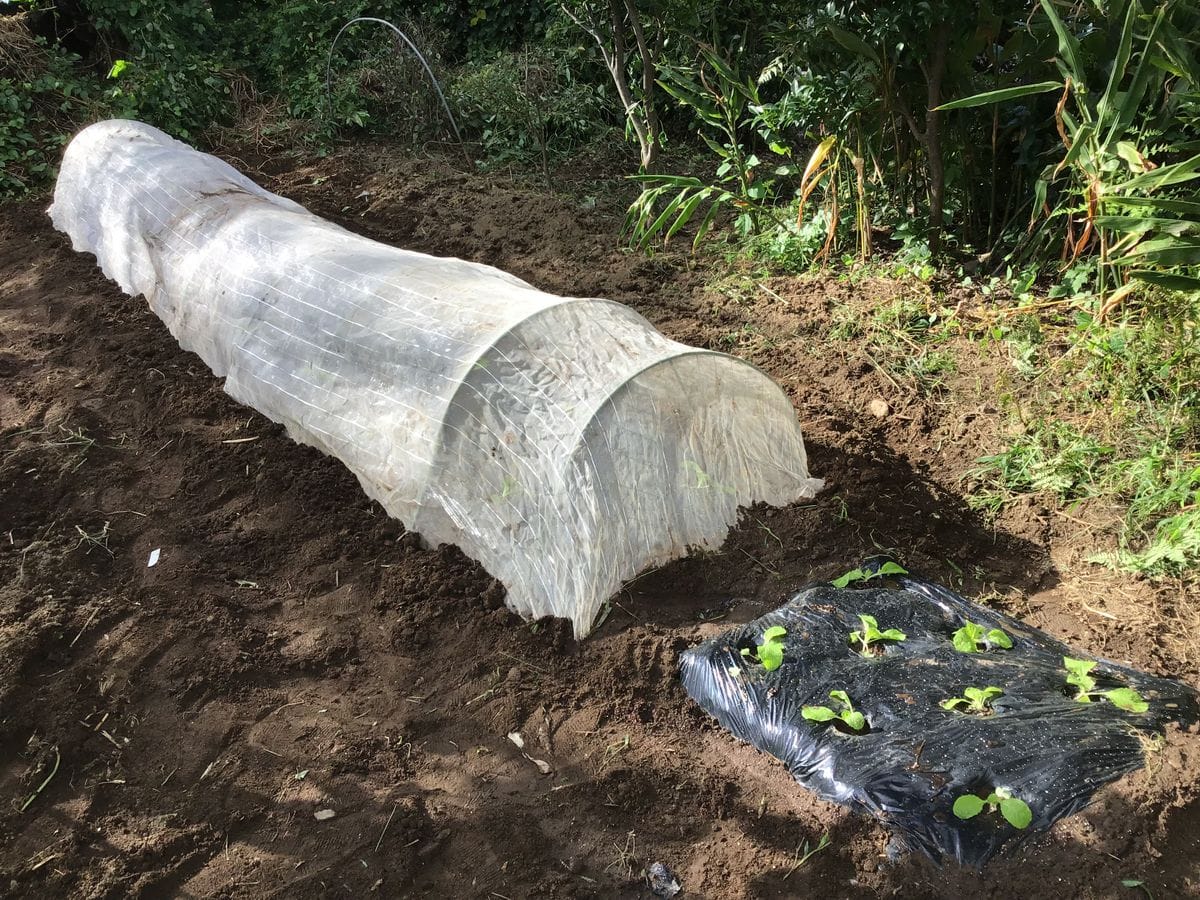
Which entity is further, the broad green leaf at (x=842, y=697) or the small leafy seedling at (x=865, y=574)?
the small leafy seedling at (x=865, y=574)

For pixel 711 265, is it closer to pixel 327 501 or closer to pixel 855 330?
pixel 855 330

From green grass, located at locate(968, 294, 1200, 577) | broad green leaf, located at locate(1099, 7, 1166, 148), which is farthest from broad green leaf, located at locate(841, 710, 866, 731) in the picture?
broad green leaf, located at locate(1099, 7, 1166, 148)

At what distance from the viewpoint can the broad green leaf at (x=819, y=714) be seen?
2.26m

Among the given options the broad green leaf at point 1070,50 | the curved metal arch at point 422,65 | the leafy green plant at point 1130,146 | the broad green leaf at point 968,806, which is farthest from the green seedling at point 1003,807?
the curved metal arch at point 422,65

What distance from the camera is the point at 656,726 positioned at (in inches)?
95.5

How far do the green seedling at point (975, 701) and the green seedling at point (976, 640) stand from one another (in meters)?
0.18

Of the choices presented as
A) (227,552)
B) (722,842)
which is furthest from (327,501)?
(722,842)

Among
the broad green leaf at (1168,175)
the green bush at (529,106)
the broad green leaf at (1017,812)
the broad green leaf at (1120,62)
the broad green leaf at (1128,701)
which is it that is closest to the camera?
the broad green leaf at (1017,812)

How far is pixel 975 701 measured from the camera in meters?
2.22

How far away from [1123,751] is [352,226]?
4889 millimetres

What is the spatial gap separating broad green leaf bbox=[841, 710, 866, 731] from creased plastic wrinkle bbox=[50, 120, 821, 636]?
0.78 m

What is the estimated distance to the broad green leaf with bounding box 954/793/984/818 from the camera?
1958 mm

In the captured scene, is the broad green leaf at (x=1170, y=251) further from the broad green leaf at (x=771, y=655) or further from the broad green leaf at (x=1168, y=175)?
the broad green leaf at (x=771, y=655)

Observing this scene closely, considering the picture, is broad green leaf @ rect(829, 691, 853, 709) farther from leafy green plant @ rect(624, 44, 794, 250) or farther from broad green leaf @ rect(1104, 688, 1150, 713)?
leafy green plant @ rect(624, 44, 794, 250)
